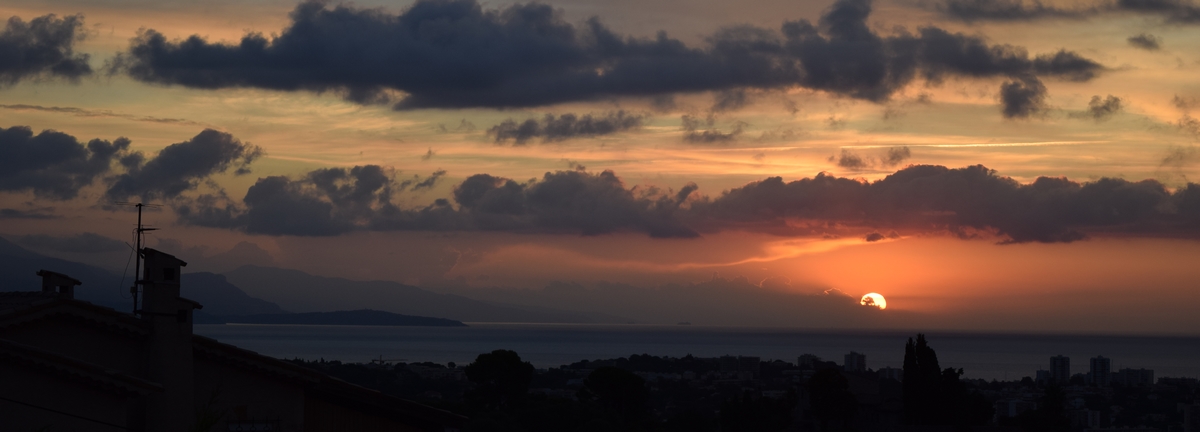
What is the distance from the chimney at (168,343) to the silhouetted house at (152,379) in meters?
0.02

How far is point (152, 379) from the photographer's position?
17297 millimetres

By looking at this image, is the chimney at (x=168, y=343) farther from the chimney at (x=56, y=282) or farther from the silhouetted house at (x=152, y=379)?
the chimney at (x=56, y=282)

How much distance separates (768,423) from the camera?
2830 inches

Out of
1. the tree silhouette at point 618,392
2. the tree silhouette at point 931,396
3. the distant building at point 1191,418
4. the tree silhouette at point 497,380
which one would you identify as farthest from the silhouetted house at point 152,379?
the distant building at point 1191,418

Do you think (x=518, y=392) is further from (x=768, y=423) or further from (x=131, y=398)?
(x=131, y=398)

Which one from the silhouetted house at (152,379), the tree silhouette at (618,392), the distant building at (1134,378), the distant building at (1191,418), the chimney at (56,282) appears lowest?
the distant building at (1134,378)

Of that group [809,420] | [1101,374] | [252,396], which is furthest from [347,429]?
[1101,374]

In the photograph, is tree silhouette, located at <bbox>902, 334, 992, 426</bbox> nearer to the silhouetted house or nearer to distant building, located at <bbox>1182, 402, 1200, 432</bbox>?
distant building, located at <bbox>1182, 402, 1200, 432</bbox>

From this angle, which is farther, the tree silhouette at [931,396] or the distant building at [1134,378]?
the distant building at [1134,378]

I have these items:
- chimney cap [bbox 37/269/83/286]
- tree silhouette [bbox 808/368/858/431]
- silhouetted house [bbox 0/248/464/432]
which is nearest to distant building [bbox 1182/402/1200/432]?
tree silhouette [bbox 808/368/858/431]

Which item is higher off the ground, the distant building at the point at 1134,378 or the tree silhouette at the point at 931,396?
the tree silhouette at the point at 931,396

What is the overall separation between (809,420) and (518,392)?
22.1 metres

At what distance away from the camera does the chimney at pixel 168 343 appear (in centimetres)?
1703

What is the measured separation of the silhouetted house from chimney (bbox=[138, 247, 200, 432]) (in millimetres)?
16
